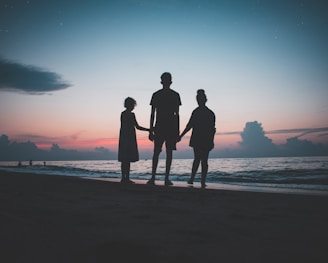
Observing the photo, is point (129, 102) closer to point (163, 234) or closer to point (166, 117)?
point (166, 117)

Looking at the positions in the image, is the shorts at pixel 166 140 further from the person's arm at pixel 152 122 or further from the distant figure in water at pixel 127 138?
the distant figure in water at pixel 127 138

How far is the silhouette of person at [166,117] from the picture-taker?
637 cm

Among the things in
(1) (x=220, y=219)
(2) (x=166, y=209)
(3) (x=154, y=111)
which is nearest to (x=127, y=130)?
(3) (x=154, y=111)

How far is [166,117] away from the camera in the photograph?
6379 millimetres

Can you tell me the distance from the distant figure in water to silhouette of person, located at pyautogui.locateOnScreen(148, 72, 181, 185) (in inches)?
47.2

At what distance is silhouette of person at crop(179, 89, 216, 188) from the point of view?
22.4 ft

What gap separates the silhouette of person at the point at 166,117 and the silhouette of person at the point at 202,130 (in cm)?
55

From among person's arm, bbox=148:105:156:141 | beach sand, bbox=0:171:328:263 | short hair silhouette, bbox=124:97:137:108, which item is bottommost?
beach sand, bbox=0:171:328:263

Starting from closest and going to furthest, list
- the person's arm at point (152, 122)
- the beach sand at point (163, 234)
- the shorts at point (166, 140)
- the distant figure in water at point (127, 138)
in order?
the beach sand at point (163, 234), the shorts at point (166, 140), the person's arm at point (152, 122), the distant figure in water at point (127, 138)

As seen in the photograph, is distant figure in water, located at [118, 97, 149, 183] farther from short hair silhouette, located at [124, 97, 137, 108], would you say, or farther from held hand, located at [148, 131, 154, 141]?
held hand, located at [148, 131, 154, 141]

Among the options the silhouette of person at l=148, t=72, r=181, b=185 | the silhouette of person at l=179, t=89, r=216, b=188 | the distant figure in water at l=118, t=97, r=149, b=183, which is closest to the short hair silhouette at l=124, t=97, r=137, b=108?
the distant figure in water at l=118, t=97, r=149, b=183

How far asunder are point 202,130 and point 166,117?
1.13 metres

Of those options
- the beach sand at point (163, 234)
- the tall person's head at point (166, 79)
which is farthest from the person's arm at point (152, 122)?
the beach sand at point (163, 234)

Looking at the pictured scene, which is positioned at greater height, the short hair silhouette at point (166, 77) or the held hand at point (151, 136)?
the short hair silhouette at point (166, 77)
